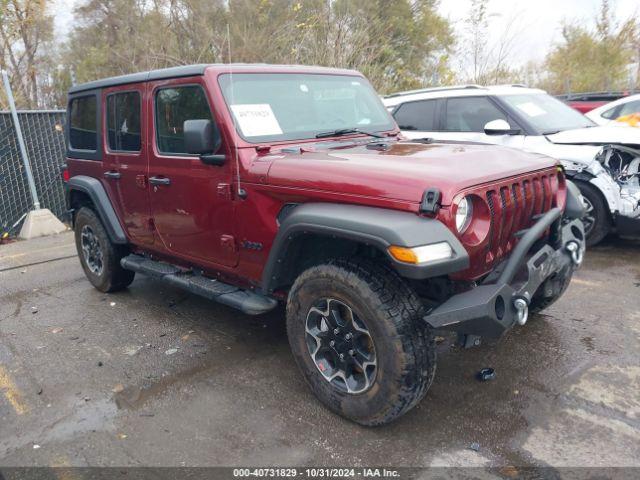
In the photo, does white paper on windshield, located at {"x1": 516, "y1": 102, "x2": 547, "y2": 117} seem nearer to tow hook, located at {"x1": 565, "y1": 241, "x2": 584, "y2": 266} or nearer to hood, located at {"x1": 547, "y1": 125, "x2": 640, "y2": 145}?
hood, located at {"x1": 547, "y1": 125, "x2": 640, "y2": 145}

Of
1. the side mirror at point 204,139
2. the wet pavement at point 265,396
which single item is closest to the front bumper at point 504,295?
the wet pavement at point 265,396

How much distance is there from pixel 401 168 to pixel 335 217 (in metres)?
0.44

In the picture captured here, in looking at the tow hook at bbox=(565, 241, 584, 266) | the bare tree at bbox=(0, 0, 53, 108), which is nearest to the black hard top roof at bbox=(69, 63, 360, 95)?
the tow hook at bbox=(565, 241, 584, 266)

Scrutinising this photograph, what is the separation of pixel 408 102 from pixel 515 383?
466 cm

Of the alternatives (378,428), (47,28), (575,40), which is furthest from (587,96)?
(47,28)

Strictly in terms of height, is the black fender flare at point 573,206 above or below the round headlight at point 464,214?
below

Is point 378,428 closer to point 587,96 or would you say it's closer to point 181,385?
point 181,385

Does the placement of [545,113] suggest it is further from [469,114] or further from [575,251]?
[575,251]

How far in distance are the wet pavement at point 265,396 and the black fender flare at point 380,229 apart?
998 millimetres

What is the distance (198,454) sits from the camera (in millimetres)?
2799

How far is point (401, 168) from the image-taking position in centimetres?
280

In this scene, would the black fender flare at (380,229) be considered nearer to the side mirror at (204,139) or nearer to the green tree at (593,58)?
the side mirror at (204,139)

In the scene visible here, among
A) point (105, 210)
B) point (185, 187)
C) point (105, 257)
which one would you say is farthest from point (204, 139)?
point (105, 257)

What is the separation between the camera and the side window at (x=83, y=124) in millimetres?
4855
